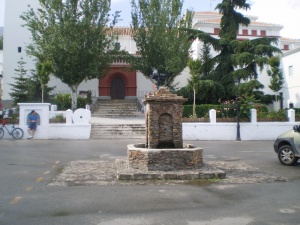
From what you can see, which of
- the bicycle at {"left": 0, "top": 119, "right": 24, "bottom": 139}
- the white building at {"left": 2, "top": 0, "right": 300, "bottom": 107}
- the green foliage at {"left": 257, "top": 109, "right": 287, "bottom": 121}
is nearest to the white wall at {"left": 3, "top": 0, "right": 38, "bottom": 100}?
the white building at {"left": 2, "top": 0, "right": 300, "bottom": 107}

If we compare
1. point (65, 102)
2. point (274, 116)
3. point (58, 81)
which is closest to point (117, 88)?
point (58, 81)

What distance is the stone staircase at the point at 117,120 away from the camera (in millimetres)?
20398

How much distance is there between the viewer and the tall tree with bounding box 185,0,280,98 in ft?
81.8

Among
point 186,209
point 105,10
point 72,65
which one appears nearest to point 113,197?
point 186,209

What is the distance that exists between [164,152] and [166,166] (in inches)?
14.0

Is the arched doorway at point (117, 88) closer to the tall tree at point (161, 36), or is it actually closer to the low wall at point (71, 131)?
the tall tree at point (161, 36)

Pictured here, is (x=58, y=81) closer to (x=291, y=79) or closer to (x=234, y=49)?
(x=234, y=49)

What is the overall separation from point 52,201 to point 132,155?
293 cm

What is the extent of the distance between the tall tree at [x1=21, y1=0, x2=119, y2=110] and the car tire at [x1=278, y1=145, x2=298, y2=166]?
64.0 feet

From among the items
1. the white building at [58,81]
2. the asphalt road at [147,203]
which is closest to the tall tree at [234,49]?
the white building at [58,81]

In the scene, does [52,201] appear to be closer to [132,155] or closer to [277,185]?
[132,155]

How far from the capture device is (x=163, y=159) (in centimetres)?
834

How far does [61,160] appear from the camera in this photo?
11250 mm

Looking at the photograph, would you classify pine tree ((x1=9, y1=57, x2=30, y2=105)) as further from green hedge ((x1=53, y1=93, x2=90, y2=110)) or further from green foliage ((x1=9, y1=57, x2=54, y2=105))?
green hedge ((x1=53, y1=93, x2=90, y2=110))
